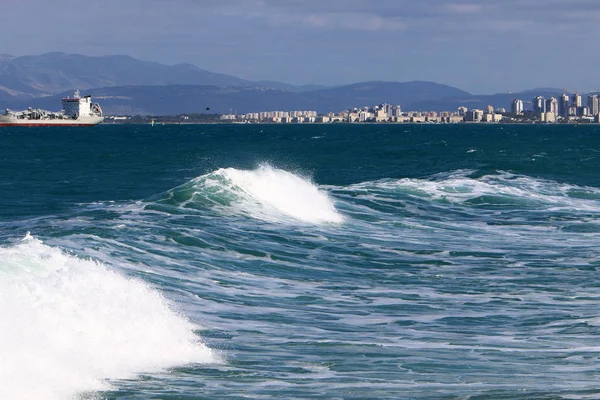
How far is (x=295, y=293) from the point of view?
21.2 m

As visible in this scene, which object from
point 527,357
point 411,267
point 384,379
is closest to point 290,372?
point 384,379

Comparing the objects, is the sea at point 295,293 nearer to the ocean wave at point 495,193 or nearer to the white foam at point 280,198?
the white foam at point 280,198

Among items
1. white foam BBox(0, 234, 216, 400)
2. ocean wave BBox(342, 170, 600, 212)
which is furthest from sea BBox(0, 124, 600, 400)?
ocean wave BBox(342, 170, 600, 212)

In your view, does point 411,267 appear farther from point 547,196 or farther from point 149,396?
point 547,196

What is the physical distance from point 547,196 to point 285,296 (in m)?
25.5

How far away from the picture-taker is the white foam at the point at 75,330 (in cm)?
1293

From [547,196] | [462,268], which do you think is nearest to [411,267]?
[462,268]

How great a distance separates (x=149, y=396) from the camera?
1313 cm

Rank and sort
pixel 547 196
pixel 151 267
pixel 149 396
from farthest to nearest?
pixel 547 196
pixel 151 267
pixel 149 396

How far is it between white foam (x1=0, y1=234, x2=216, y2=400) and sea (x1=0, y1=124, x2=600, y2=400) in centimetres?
3

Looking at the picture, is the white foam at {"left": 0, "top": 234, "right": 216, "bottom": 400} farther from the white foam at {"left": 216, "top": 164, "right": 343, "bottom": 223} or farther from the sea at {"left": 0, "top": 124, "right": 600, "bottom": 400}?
the white foam at {"left": 216, "top": 164, "right": 343, "bottom": 223}

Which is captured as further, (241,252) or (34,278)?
(241,252)

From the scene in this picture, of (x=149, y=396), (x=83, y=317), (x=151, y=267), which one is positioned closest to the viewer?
(x=149, y=396)

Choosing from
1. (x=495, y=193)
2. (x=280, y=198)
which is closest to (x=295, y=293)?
(x=280, y=198)
